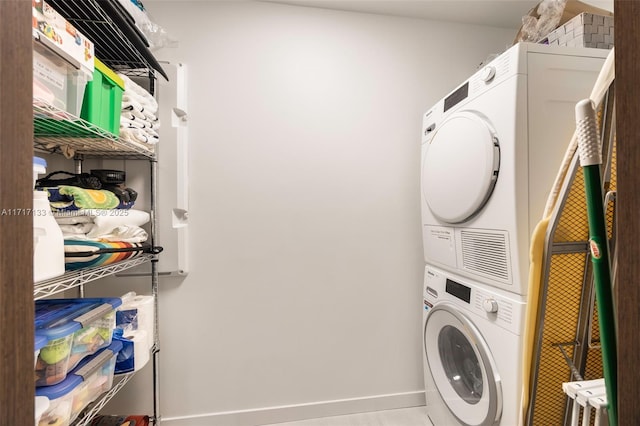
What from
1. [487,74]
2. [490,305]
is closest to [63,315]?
[490,305]

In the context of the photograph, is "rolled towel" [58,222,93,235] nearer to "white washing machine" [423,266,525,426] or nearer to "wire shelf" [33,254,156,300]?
"wire shelf" [33,254,156,300]

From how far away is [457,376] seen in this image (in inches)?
55.4

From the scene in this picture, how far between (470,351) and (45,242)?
1.59 meters

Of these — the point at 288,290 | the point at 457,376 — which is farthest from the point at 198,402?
the point at 457,376

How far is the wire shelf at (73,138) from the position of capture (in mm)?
830

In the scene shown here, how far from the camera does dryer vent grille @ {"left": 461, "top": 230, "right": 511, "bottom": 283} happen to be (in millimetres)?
1009

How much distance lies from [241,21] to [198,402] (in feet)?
6.91

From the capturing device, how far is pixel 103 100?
3.35ft

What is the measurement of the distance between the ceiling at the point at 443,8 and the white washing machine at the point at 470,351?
1.47 m

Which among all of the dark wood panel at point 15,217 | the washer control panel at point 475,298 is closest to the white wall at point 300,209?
the washer control panel at point 475,298

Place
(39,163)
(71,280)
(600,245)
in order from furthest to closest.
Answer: (71,280)
(39,163)
(600,245)

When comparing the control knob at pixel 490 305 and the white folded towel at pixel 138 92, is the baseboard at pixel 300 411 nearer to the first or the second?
the control knob at pixel 490 305

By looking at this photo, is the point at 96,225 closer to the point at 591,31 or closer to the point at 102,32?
the point at 102,32

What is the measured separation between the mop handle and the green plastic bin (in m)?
1.29
